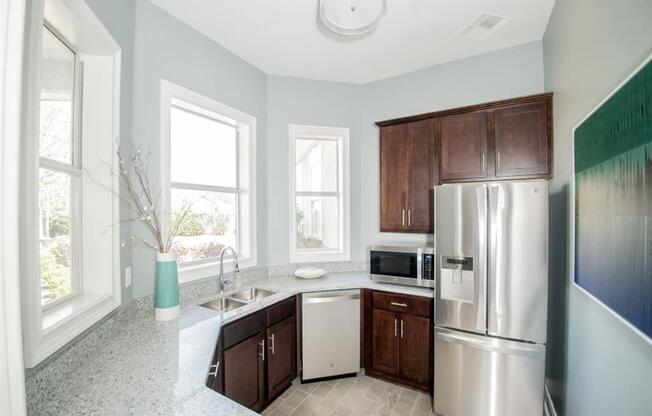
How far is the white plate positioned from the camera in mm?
2877

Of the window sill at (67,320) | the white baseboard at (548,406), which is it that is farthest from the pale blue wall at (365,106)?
the window sill at (67,320)

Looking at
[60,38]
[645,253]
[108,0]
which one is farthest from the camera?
[108,0]

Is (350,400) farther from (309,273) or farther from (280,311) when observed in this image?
(309,273)

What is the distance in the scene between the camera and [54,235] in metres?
1.38

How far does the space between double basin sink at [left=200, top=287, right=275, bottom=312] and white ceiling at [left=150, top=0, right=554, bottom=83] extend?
86.6 inches

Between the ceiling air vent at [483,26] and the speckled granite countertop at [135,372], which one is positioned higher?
the ceiling air vent at [483,26]

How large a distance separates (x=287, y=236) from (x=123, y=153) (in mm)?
1732

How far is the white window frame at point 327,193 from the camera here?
3158 millimetres

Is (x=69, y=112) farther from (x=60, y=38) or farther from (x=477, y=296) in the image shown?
(x=477, y=296)

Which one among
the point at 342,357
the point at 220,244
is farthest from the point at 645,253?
the point at 220,244

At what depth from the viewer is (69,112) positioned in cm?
149

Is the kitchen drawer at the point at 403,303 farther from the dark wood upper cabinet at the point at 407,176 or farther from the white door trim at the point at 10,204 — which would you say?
the white door trim at the point at 10,204

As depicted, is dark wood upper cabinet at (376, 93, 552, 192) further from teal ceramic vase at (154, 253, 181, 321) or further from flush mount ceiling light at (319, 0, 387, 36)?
teal ceramic vase at (154, 253, 181, 321)

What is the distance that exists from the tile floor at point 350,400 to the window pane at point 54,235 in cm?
167
